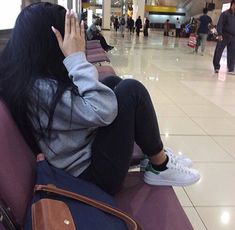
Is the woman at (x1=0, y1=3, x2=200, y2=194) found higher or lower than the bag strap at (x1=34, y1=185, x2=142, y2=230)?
higher

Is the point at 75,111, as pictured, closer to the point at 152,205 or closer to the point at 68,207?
the point at 68,207

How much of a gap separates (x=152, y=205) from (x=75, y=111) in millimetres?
479

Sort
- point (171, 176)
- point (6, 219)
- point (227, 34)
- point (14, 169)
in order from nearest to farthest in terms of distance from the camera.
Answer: point (6, 219) → point (14, 169) → point (171, 176) → point (227, 34)

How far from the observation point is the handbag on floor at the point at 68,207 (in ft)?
2.76

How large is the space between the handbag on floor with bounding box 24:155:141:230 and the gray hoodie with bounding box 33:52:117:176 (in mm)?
129

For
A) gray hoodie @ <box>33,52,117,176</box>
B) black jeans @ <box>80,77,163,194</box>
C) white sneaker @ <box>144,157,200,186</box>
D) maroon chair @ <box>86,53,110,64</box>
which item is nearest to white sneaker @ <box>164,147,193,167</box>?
white sneaker @ <box>144,157,200,186</box>

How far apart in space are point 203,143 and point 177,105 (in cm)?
128

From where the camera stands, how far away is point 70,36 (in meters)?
1.23

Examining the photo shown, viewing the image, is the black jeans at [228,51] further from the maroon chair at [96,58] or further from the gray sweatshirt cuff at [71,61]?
the gray sweatshirt cuff at [71,61]

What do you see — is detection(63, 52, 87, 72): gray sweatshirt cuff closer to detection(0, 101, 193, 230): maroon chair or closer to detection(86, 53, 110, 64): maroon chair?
detection(0, 101, 193, 230): maroon chair

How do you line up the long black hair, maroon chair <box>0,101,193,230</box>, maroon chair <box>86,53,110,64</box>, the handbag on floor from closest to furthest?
the handbag on floor, maroon chair <box>0,101,193,230</box>, the long black hair, maroon chair <box>86,53,110,64</box>

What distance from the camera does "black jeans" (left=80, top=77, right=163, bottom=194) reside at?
1.29 m

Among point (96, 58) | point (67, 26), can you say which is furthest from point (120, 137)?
point (96, 58)

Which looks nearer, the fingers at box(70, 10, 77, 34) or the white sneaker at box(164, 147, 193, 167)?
the fingers at box(70, 10, 77, 34)
